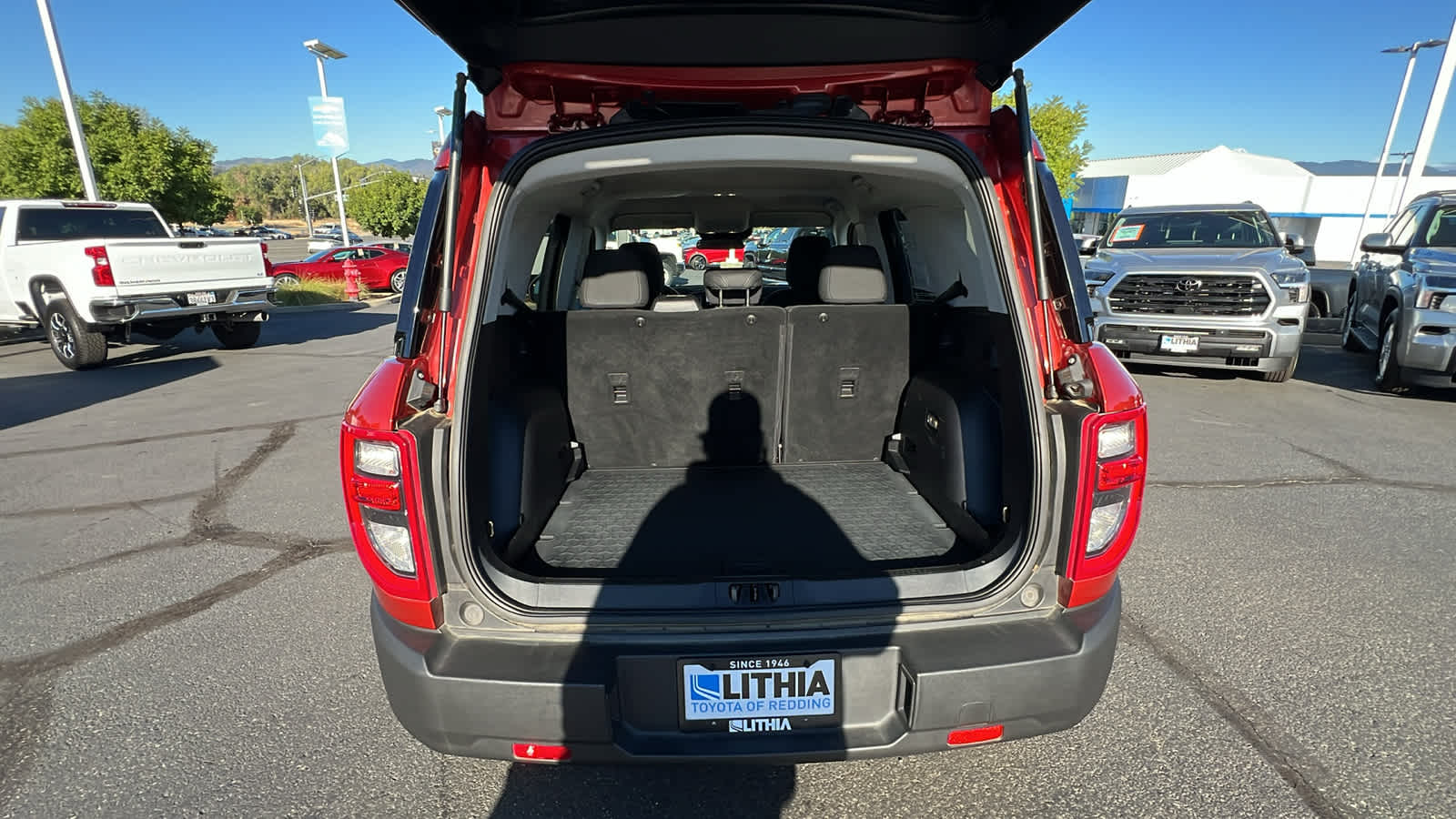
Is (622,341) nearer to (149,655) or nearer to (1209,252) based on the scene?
(149,655)

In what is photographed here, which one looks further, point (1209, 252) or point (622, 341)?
point (1209, 252)

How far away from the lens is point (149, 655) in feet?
9.10

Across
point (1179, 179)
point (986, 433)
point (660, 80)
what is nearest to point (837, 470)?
point (986, 433)

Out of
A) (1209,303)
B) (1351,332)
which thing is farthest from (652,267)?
(1351,332)

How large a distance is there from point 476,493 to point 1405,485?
5.71 meters

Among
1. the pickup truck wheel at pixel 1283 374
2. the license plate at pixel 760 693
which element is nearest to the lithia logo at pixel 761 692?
the license plate at pixel 760 693

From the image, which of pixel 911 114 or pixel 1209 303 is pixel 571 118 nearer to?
pixel 911 114

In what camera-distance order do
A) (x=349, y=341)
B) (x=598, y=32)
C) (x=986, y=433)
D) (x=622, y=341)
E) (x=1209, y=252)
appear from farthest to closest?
(x=349, y=341) → (x=1209, y=252) → (x=622, y=341) → (x=986, y=433) → (x=598, y=32)

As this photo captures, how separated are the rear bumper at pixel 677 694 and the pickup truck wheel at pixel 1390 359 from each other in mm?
7428

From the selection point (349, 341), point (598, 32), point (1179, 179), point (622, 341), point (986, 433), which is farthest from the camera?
point (1179, 179)

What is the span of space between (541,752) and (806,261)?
335cm

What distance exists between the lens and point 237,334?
10.3 m

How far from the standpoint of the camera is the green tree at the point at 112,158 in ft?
65.6

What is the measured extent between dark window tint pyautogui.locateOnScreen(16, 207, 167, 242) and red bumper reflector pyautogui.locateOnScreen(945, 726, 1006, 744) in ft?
37.1
